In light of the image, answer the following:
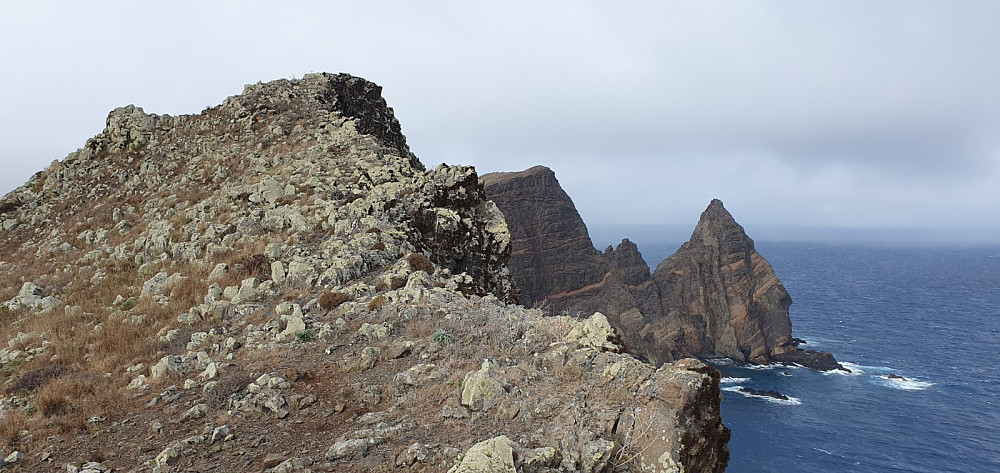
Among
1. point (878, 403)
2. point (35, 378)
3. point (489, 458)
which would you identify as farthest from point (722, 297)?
point (35, 378)

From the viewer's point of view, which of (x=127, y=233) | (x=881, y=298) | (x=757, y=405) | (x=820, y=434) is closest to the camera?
(x=127, y=233)

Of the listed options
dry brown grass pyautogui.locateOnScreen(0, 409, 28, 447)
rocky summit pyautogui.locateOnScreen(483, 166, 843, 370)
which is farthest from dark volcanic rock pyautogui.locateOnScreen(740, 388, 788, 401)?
dry brown grass pyautogui.locateOnScreen(0, 409, 28, 447)

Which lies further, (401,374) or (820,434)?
(820,434)

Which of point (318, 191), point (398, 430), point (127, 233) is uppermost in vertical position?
point (318, 191)

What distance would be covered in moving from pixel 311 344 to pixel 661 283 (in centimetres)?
11269

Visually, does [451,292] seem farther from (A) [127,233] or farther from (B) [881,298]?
(B) [881,298]

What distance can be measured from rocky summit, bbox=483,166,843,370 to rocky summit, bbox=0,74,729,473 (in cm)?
7992

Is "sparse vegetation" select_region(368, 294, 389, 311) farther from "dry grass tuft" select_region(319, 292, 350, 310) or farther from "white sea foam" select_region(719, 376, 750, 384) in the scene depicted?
"white sea foam" select_region(719, 376, 750, 384)

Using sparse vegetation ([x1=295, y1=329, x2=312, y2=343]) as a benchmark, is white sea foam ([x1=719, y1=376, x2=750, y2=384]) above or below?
below

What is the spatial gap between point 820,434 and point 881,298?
438 ft

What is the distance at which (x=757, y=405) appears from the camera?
7294 cm

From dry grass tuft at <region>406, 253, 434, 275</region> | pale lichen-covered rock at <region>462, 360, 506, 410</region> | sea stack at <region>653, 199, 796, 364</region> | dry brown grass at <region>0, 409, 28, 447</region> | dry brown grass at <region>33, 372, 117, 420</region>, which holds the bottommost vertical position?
sea stack at <region>653, 199, 796, 364</region>

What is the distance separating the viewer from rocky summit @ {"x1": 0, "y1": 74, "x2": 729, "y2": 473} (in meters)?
6.71

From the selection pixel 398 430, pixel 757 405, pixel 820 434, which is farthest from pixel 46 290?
pixel 757 405
